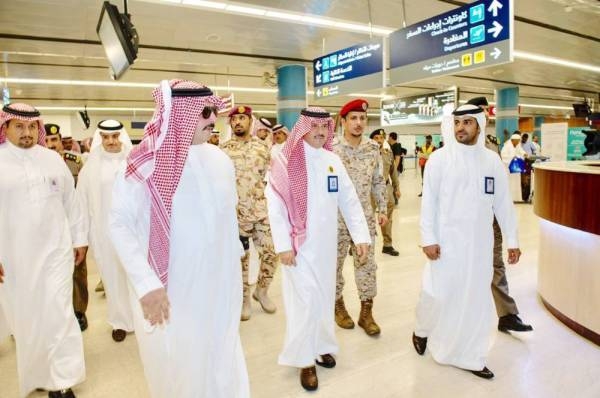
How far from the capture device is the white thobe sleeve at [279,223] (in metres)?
2.41

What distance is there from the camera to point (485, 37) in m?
4.39

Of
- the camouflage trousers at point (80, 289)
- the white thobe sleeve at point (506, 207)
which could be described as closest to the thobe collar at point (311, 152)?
the white thobe sleeve at point (506, 207)

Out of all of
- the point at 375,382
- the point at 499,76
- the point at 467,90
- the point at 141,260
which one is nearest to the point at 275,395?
the point at 375,382

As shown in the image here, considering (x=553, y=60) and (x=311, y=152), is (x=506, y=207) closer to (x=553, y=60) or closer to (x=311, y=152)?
(x=311, y=152)

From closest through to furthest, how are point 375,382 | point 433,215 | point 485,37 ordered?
point 375,382 < point 433,215 < point 485,37

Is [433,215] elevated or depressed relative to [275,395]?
elevated

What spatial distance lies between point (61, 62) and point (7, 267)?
7964mm

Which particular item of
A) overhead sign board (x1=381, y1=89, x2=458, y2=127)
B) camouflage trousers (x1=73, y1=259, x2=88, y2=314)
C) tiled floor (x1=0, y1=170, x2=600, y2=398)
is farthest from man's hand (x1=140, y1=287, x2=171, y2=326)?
overhead sign board (x1=381, y1=89, x2=458, y2=127)

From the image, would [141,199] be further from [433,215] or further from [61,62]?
[61,62]

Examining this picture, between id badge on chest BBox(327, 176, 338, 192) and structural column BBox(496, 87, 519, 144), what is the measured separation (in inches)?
493

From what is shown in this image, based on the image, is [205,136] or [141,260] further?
[205,136]

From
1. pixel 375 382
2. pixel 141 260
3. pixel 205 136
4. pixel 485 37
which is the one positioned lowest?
pixel 375 382

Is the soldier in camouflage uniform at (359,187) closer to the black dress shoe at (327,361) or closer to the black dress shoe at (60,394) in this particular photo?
the black dress shoe at (327,361)

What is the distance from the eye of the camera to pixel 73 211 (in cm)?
262
